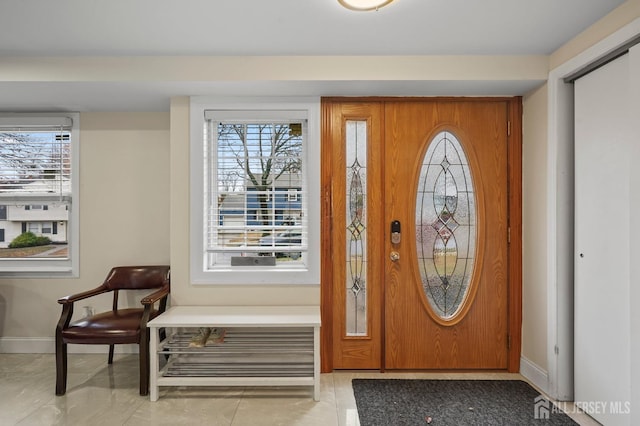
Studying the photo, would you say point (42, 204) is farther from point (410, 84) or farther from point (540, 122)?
point (540, 122)

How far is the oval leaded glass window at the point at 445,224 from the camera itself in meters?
3.14

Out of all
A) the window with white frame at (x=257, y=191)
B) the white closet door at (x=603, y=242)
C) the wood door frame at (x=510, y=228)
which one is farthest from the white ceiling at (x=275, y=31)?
the white closet door at (x=603, y=242)

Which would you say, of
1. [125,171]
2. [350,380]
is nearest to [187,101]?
[125,171]

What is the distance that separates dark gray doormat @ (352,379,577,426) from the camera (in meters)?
2.42

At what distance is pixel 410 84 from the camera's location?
2.88 metres

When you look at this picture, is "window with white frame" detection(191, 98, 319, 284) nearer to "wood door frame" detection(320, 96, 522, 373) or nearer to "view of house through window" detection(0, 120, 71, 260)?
"wood door frame" detection(320, 96, 522, 373)

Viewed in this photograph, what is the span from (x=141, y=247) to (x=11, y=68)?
1697 millimetres

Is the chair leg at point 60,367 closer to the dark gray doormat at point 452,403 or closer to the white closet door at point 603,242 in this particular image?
the dark gray doormat at point 452,403

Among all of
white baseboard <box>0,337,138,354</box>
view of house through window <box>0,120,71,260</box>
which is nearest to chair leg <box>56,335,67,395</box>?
white baseboard <box>0,337,138,354</box>

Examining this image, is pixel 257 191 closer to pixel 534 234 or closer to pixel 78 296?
pixel 78 296

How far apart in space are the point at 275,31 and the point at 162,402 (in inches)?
103

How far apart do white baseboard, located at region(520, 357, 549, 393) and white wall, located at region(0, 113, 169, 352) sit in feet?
10.6

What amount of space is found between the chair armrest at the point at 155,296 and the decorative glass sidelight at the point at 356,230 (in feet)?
4.84

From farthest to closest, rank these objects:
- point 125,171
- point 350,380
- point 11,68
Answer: point 125,171 < point 350,380 < point 11,68
